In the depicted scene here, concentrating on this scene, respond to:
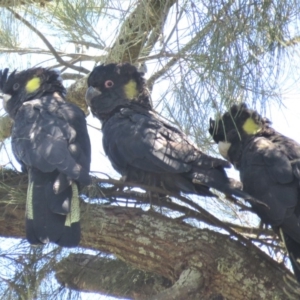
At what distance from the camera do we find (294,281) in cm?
324

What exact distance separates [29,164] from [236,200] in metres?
1.00

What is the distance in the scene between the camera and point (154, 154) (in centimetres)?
359

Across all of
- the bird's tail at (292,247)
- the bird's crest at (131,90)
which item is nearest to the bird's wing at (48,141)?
the bird's crest at (131,90)

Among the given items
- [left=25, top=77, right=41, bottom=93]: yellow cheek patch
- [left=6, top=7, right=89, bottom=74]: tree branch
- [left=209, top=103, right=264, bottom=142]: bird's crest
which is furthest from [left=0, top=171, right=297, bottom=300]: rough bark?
[left=25, top=77, right=41, bottom=93]: yellow cheek patch

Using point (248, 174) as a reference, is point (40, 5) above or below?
above

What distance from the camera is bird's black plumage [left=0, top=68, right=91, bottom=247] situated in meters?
3.20

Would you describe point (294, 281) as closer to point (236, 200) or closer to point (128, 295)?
point (236, 200)

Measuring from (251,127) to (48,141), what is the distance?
1093 mm

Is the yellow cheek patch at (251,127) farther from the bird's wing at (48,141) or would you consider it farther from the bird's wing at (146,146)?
the bird's wing at (48,141)

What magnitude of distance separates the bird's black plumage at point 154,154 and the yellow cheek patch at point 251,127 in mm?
422

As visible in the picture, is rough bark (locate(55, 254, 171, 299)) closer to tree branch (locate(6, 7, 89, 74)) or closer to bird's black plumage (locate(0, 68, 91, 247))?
bird's black plumage (locate(0, 68, 91, 247))

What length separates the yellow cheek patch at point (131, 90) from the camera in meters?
4.28

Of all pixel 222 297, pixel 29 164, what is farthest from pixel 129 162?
pixel 222 297

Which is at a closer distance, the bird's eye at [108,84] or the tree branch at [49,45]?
the tree branch at [49,45]
